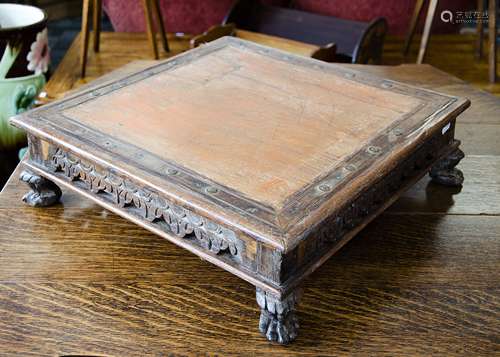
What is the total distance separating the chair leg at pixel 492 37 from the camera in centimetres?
199

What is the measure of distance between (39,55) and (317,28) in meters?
0.92

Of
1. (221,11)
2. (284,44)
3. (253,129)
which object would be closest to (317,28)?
(284,44)

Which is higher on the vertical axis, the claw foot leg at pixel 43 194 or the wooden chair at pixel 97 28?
the wooden chair at pixel 97 28

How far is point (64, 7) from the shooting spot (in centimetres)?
329

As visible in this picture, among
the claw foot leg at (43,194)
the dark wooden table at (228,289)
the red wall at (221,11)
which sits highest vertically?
the red wall at (221,11)

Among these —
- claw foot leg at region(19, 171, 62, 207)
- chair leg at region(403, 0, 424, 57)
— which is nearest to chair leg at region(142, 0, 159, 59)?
chair leg at region(403, 0, 424, 57)

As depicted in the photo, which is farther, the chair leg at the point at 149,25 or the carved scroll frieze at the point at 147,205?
the chair leg at the point at 149,25

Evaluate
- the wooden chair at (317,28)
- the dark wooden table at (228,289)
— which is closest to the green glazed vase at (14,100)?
the dark wooden table at (228,289)

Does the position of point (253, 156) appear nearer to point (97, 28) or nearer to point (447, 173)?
point (447, 173)

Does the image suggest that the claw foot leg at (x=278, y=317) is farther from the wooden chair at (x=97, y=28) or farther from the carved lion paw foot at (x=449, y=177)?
the wooden chair at (x=97, y=28)

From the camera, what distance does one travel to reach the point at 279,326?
0.93 m

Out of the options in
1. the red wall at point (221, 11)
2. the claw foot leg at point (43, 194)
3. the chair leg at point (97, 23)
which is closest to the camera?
the claw foot leg at point (43, 194)

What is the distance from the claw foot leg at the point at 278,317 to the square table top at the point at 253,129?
0.10 m

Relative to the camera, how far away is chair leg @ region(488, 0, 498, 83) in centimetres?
199
